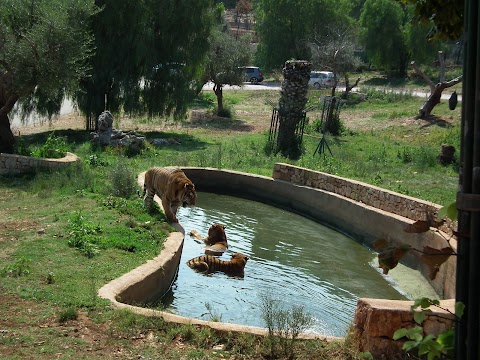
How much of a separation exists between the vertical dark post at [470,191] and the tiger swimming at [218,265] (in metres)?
9.46

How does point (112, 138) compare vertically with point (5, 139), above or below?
below

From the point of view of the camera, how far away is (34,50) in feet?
59.9

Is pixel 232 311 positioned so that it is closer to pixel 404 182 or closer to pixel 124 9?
pixel 404 182

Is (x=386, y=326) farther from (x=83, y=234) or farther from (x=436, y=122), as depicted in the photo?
(x=436, y=122)

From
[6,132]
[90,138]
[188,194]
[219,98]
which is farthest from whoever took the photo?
[219,98]

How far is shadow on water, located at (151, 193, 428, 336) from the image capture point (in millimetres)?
11000

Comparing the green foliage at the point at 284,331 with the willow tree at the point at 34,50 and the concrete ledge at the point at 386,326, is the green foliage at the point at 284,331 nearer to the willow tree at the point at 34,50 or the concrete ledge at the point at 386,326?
the concrete ledge at the point at 386,326

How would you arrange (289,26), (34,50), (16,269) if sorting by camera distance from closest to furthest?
(16,269) → (34,50) → (289,26)

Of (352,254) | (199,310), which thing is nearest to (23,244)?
(199,310)

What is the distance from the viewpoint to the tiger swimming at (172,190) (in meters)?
13.8

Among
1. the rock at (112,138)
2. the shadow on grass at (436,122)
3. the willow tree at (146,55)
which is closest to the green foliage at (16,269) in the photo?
the rock at (112,138)

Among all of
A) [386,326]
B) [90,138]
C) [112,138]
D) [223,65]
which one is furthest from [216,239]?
[223,65]

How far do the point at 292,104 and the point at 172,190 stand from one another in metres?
12.9

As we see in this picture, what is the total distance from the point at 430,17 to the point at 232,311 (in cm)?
712
